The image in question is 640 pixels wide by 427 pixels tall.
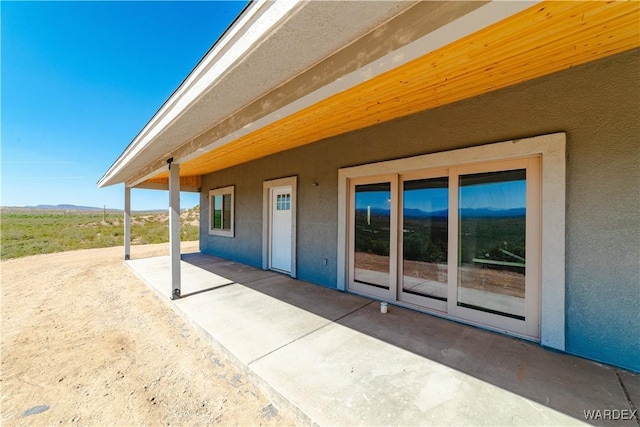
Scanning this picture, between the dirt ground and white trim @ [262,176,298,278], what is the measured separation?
2.40 metres

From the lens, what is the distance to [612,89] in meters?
2.26

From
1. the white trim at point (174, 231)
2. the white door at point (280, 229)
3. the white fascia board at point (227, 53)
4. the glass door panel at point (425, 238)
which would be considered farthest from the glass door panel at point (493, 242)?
the white trim at point (174, 231)

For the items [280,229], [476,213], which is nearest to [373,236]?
[476,213]

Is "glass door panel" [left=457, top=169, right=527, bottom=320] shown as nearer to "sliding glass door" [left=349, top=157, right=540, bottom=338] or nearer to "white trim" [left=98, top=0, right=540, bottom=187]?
"sliding glass door" [left=349, top=157, right=540, bottom=338]

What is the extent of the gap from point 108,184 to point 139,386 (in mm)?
8279

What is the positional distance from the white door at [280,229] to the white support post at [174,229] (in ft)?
7.34

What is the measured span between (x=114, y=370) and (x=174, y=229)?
7.90 feet

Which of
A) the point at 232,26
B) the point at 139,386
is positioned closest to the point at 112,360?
the point at 139,386

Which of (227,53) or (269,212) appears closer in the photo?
(227,53)

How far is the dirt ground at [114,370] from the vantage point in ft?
6.30

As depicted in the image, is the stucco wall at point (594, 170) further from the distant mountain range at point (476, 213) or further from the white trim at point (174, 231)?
the white trim at point (174, 231)

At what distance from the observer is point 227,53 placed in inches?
A: 76.2

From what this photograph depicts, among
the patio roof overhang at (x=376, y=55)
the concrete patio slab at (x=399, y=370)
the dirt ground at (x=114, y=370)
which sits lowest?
the dirt ground at (x=114, y=370)

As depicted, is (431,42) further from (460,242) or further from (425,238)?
(425,238)
